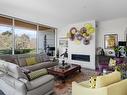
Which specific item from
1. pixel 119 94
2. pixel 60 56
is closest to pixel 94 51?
pixel 60 56

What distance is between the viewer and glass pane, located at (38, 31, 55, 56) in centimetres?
793

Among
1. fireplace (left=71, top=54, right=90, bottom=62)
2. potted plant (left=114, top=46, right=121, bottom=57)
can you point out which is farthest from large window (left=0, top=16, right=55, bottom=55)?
potted plant (left=114, top=46, right=121, bottom=57)

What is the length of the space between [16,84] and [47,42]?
6.05 meters

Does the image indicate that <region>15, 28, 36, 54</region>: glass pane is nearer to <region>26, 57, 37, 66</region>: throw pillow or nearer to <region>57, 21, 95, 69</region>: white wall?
<region>26, 57, 37, 66</region>: throw pillow

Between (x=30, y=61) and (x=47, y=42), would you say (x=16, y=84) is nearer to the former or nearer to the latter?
(x=30, y=61)

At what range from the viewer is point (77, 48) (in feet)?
23.5

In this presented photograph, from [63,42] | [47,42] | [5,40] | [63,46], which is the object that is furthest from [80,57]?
[5,40]

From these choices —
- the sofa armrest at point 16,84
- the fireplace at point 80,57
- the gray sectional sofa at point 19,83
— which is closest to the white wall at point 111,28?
the fireplace at point 80,57

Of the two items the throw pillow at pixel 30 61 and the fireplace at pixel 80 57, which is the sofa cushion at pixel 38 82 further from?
the fireplace at pixel 80 57

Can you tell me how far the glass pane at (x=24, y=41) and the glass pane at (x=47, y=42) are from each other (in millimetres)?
718

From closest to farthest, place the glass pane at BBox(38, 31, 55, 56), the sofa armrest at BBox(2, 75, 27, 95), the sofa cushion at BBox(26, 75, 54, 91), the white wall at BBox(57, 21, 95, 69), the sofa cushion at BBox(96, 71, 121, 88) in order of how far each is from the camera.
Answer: the sofa cushion at BBox(96, 71, 121, 88) < the sofa armrest at BBox(2, 75, 27, 95) < the sofa cushion at BBox(26, 75, 54, 91) < the white wall at BBox(57, 21, 95, 69) < the glass pane at BBox(38, 31, 55, 56)

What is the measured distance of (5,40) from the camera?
5.72m

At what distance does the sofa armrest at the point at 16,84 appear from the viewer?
2.36 metres

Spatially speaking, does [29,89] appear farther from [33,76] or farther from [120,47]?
[120,47]
